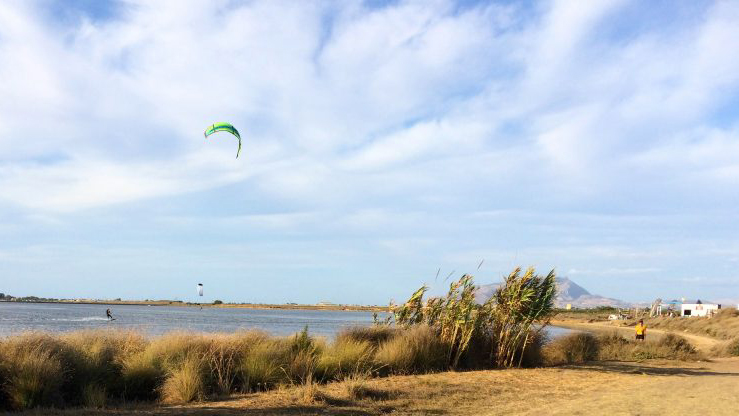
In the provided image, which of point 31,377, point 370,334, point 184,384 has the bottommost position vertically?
point 184,384

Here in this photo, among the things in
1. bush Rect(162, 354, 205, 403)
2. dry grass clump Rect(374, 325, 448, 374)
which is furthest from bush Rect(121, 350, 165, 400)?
dry grass clump Rect(374, 325, 448, 374)

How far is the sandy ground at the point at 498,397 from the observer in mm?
11062

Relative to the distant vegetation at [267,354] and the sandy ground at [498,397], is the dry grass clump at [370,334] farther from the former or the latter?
the sandy ground at [498,397]

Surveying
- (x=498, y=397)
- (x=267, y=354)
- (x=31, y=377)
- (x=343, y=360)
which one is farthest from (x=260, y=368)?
(x=498, y=397)

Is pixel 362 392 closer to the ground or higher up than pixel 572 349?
closer to the ground

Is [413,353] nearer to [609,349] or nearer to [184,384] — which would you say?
[184,384]

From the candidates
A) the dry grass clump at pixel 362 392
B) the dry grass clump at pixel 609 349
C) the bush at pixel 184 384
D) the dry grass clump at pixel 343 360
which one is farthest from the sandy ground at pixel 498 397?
the dry grass clump at pixel 609 349

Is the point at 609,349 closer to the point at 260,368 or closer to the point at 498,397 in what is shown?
the point at 498,397

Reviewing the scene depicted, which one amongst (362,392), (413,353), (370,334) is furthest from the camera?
(370,334)

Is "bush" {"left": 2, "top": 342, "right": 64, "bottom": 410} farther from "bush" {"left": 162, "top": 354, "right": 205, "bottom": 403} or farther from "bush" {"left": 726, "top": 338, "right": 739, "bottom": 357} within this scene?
"bush" {"left": 726, "top": 338, "right": 739, "bottom": 357}

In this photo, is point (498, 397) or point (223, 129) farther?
point (223, 129)

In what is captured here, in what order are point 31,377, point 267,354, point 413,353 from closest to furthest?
point 31,377 → point 267,354 → point 413,353

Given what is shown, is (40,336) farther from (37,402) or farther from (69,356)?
(37,402)

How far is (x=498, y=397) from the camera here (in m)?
13.2
